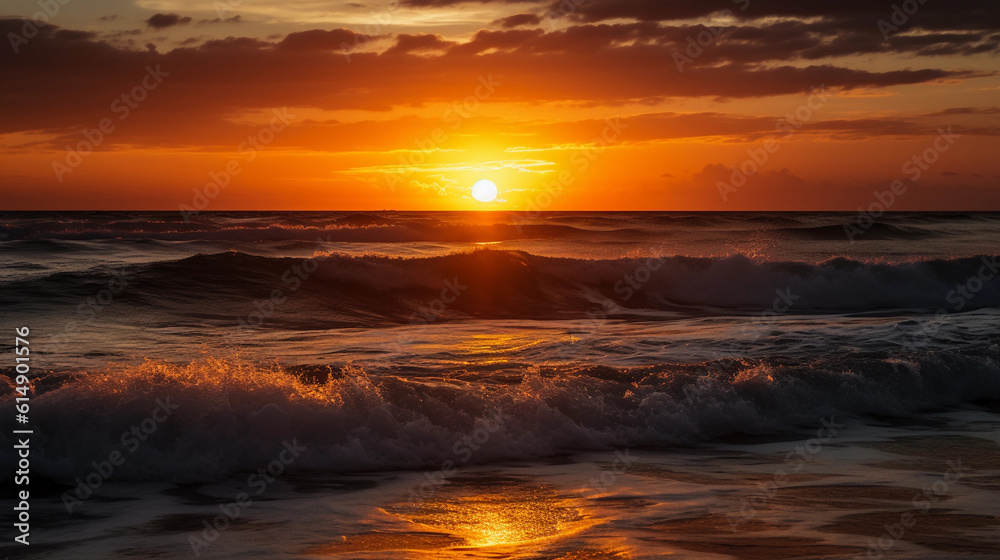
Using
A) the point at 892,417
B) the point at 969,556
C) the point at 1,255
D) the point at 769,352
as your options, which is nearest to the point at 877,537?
the point at 969,556

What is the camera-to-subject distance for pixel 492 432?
765cm

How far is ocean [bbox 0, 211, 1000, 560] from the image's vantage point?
5.35 m

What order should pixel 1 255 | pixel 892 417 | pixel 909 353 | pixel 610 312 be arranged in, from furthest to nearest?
1. pixel 1 255
2. pixel 610 312
3. pixel 909 353
4. pixel 892 417

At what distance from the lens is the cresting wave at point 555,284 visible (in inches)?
685

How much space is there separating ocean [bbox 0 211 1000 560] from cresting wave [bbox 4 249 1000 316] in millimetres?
776

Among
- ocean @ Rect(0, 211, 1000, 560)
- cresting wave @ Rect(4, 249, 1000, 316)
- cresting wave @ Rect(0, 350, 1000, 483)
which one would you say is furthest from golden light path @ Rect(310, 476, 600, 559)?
cresting wave @ Rect(4, 249, 1000, 316)

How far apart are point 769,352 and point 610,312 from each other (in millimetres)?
6927

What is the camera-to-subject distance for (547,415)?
795 cm

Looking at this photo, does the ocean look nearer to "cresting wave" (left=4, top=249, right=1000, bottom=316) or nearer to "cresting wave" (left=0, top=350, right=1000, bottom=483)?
"cresting wave" (left=0, top=350, right=1000, bottom=483)

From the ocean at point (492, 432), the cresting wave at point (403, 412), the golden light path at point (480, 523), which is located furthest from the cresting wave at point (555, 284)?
the golden light path at point (480, 523)

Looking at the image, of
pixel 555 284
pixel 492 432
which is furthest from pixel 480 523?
pixel 555 284

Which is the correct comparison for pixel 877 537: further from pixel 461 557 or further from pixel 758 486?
pixel 461 557

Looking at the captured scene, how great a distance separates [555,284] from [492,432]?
1423 centimetres

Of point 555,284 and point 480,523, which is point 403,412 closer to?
point 480,523
